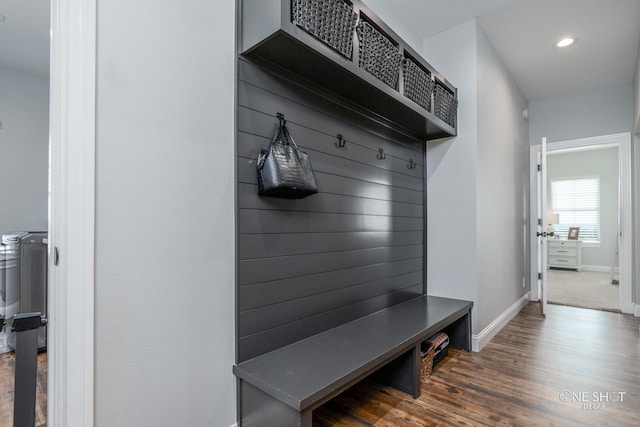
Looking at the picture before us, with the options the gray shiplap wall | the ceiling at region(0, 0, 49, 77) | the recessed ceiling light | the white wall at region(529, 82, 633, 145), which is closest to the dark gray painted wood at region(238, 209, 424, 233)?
the gray shiplap wall

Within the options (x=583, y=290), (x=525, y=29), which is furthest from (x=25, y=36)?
(x=583, y=290)

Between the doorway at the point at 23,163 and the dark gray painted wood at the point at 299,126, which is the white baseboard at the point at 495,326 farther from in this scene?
the doorway at the point at 23,163

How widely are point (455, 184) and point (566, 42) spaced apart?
1961 millimetres

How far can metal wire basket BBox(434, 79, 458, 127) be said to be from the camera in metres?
2.62

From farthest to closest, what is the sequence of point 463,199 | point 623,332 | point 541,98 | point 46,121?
point 541,98 < point 46,121 < point 623,332 < point 463,199

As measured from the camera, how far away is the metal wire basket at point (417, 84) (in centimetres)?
226

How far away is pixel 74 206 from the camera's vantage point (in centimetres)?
106

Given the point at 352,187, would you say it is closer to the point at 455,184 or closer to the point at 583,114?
the point at 455,184

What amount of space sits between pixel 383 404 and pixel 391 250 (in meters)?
1.12

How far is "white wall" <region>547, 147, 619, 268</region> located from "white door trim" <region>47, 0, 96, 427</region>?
9.07 m

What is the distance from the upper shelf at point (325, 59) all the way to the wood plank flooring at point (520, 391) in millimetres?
1928

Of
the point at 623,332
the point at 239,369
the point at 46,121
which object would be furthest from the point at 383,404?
the point at 46,121

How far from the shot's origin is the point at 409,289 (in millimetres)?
2873

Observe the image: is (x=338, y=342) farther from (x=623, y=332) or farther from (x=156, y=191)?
(x=623, y=332)
